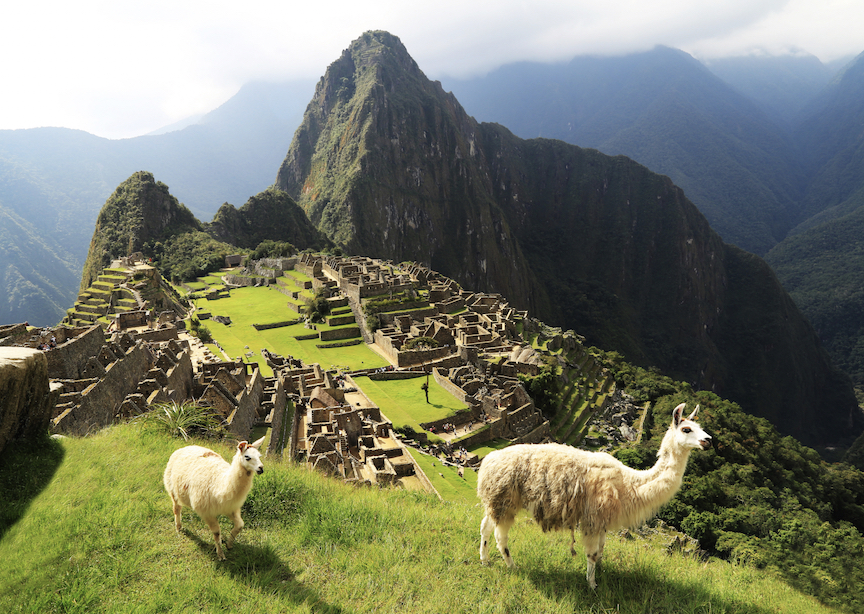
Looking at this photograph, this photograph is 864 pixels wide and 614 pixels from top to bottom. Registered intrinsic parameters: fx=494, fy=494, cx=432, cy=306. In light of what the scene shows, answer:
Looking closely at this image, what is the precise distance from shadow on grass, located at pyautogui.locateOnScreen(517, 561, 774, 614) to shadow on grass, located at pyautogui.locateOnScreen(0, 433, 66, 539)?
19.7 ft

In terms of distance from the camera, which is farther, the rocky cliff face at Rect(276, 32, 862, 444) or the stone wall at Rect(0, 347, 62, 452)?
the rocky cliff face at Rect(276, 32, 862, 444)

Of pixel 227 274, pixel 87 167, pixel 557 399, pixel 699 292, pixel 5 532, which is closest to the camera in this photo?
pixel 5 532

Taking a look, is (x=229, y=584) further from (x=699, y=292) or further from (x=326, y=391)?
(x=699, y=292)

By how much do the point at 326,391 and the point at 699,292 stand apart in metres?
187

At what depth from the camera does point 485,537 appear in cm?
592

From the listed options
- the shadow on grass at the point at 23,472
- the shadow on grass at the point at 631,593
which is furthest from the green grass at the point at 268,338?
the shadow on grass at the point at 631,593

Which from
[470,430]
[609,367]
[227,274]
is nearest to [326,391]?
[470,430]

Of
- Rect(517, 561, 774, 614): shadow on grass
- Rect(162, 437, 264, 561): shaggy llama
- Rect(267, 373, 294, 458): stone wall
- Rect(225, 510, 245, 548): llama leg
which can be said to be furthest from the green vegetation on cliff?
Rect(517, 561, 774, 614): shadow on grass

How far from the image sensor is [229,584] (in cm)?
511

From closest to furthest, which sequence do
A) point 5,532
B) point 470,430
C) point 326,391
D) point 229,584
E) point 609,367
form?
point 229,584 < point 5,532 < point 326,391 < point 470,430 < point 609,367

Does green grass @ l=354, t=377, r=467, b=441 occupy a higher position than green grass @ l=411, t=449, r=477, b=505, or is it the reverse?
green grass @ l=354, t=377, r=467, b=441

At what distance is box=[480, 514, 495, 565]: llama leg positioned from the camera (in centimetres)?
588

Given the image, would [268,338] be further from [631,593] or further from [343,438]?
[631,593]

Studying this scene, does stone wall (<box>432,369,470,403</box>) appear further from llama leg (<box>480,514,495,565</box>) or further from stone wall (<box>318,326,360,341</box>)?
llama leg (<box>480,514,495,565</box>)
